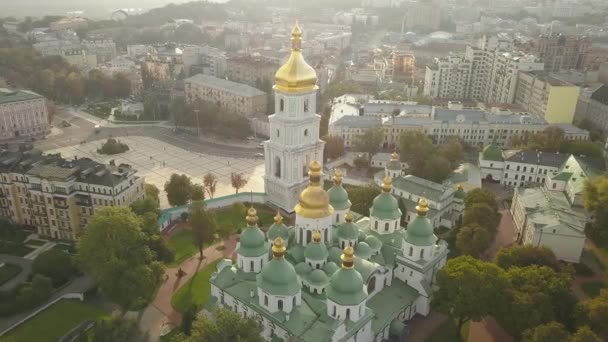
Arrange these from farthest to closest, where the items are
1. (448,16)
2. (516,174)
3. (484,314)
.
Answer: (448,16), (516,174), (484,314)

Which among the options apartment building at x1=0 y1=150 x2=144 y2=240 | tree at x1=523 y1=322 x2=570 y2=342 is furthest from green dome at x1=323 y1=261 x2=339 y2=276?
apartment building at x1=0 y1=150 x2=144 y2=240

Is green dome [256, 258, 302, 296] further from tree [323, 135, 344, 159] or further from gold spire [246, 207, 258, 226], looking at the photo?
tree [323, 135, 344, 159]

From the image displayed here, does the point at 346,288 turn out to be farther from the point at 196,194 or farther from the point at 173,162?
the point at 173,162

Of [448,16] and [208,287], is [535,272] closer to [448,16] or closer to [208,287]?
[208,287]

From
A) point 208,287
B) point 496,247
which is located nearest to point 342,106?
point 496,247

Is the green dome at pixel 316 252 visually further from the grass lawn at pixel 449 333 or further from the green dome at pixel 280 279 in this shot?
the grass lawn at pixel 449 333
